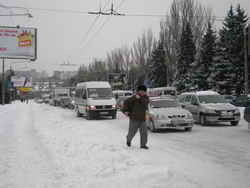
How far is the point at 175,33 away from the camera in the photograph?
166 feet

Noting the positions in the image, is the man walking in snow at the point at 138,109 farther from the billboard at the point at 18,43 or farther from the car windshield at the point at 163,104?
the billboard at the point at 18,43

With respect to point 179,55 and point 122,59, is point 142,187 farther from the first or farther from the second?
point 122,59

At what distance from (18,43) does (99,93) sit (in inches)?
450

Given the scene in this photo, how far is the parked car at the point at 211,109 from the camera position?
635 inches

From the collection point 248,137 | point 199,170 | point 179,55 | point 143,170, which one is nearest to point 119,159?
point 143,170

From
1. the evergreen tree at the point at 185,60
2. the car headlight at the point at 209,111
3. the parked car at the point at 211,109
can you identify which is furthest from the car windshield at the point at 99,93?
the evergreen tree at the point at 185,60

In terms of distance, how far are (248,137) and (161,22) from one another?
43065 mm

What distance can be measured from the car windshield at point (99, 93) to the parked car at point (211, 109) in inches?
239

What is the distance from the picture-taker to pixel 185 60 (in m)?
49.5

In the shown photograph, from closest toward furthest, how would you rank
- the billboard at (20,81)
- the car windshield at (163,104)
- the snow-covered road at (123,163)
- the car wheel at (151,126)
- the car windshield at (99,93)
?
the snow-covered road at (123,163)
the car wheel at (151,126)
the car windshield at (163,104)
the car windshield at (99,93)
the billboard at (20,81)

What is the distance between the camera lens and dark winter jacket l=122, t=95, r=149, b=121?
9.38 m

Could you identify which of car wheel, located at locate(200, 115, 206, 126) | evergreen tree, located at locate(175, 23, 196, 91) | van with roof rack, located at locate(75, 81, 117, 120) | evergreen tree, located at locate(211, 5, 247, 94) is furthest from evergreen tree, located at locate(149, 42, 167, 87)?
car wheel, located at locate(200, 115, 206, 126)

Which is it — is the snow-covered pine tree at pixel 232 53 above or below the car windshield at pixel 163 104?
above

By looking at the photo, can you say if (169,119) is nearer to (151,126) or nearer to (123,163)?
(151,126)
